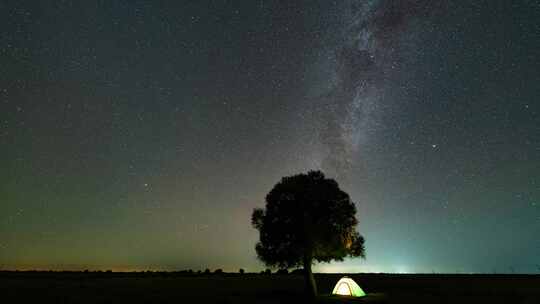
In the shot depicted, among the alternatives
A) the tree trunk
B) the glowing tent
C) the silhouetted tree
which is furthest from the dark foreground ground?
the silhouetted tree

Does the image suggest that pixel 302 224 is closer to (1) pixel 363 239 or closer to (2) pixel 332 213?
(2) pixel 332 213

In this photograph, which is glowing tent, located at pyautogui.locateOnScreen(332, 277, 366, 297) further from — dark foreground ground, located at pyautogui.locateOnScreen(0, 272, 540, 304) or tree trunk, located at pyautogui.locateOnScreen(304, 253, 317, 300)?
tree trunk, located at pyautogui.locateOnScreen(304, 253, 317, 300)

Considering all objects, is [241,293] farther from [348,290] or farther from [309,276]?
[348,290]

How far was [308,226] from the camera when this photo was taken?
3700 cm

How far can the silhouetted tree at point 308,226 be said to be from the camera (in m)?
37.0

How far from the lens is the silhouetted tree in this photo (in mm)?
37000

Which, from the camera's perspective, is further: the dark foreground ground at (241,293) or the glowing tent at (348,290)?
the glowing tent at (348,290)

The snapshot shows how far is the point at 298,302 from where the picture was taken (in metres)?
32.6

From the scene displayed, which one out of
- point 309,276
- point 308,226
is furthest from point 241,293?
point 308,226

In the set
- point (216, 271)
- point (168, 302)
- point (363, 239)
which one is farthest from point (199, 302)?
point (216, 271)

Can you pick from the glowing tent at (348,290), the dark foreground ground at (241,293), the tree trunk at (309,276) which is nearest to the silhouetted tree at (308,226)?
the tree trunk at (309,276)

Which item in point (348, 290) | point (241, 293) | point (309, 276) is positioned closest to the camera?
point (348, 290)

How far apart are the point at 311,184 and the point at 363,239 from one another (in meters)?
7.81

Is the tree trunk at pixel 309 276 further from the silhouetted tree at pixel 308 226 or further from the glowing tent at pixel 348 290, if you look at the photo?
the glowing tent at pixel 348 290
